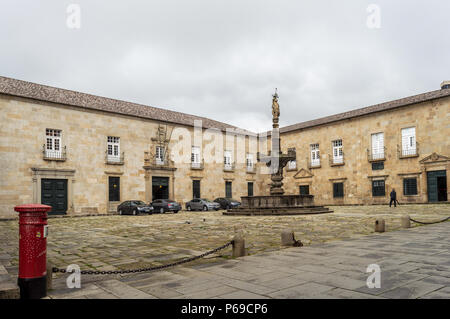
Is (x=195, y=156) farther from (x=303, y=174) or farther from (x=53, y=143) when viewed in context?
(x=53, y=143)

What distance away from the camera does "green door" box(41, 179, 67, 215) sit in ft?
74.6

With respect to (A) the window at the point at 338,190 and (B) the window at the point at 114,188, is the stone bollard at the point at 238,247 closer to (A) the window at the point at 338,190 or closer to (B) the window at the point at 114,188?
(B) the window at the point at 114,188

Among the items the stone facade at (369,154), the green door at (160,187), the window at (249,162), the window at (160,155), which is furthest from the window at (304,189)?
the window at (160,155)

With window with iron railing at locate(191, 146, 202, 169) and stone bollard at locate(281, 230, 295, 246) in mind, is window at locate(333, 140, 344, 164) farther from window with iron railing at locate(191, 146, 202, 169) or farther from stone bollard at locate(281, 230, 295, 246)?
stone bollard at locate(281, 230, 295, 246)

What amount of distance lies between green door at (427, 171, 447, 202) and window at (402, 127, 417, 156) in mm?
2192

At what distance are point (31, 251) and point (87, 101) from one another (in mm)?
24902

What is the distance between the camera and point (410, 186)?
86.2 ft

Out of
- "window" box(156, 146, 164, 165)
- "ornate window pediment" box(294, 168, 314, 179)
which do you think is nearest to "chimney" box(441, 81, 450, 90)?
"ornate window pediment" box(294, 168, 314, 179)

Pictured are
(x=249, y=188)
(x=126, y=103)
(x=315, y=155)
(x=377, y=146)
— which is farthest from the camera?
(x=249, y=188)

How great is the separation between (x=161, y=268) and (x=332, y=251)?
319cm

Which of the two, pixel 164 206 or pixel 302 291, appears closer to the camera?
pixel 302 291

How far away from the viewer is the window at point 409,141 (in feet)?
86.6

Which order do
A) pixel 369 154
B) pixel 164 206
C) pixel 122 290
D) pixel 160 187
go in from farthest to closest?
pixel 160 187, pixel 369 154, pixel 164 206, pixel 122 290

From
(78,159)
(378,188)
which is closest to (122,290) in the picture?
(78,159)
